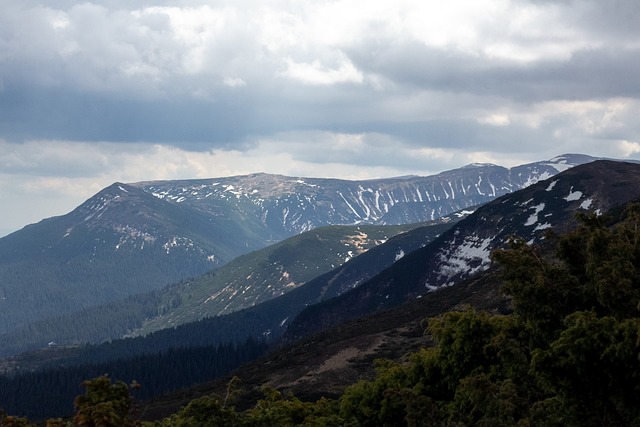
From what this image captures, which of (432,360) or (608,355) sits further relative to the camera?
(432,360)

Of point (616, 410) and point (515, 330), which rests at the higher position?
point (515, 330)

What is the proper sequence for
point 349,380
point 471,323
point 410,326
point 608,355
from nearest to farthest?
point 608,355
point 471,323
point 349,380
point 410,326

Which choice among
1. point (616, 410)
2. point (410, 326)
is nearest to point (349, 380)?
point (410, 326)

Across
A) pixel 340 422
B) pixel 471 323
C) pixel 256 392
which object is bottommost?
pixel 256 392

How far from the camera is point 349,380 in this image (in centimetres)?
9300

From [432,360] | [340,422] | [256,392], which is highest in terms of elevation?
[432,360]

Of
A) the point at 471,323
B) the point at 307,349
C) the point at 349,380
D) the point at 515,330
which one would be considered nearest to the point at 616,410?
the point at 515,330

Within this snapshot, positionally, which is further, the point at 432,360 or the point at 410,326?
the point at 410,326

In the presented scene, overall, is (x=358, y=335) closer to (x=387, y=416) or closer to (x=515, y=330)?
(x=387, y=416)

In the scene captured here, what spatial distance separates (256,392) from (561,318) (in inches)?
3175

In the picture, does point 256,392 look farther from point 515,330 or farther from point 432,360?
point 515,330

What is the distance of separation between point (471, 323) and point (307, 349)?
100 m

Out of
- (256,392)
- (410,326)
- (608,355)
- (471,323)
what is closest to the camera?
(608,355)

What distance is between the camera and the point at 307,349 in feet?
435
